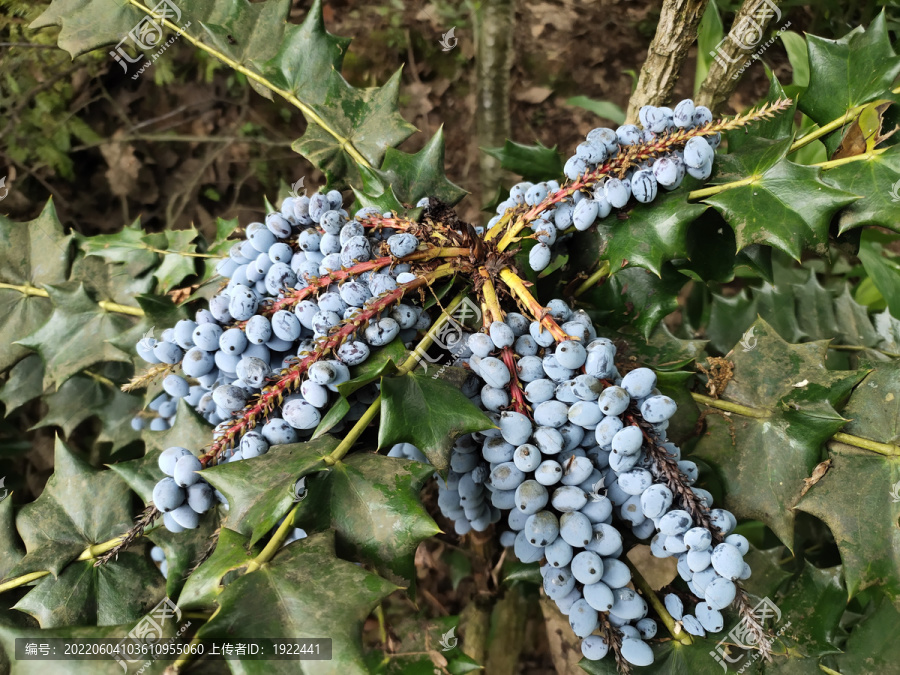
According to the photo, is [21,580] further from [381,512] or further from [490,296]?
[490,296]

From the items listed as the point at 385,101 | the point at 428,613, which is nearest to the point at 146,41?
the point at 385,101

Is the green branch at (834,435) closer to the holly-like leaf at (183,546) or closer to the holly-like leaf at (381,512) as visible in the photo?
the holly-like leaf at (381,512)

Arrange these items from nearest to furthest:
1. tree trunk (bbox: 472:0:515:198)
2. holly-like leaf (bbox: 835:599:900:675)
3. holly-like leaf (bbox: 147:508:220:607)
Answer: holly-like leaf (bbox: 147:508:220:607) < holly-like leaf (bbox: 835:599:900:675) < tree trunk (bbox: 472:0:515:198)

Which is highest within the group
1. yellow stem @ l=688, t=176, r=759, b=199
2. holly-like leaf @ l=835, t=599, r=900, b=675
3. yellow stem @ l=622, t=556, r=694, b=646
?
yellow stem @ l=688, t=176, r=759, b=199

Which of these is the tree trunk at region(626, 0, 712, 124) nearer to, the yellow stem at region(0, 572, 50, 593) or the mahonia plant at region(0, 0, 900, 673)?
the mahonia plant at region(0, 0, 900, 673)

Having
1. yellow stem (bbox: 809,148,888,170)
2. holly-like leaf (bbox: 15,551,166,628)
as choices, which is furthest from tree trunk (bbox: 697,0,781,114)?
holly-like leaf (bbox: 15,551,166,628)

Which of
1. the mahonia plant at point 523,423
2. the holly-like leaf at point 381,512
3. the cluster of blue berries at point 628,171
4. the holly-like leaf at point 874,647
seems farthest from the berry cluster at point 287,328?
the holly-like leaf at point 874,647
